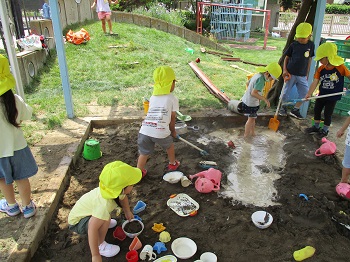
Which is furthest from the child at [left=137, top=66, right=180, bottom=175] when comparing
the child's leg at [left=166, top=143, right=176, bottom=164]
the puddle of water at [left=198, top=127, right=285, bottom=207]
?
the puddle of water at [left=198, top=127, right=285, bottom=207]

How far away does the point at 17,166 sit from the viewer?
108 inches

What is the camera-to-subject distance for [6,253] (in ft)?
8.20

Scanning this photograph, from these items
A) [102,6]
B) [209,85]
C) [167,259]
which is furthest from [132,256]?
[102,6]

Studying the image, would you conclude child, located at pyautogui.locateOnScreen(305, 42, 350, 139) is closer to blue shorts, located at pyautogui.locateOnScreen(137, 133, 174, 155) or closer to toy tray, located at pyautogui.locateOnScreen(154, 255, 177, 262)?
blue shorts, located at pyautogui.locateOnScreen(137, 133, 174, 155)

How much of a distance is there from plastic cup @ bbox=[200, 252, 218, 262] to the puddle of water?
3.17ft

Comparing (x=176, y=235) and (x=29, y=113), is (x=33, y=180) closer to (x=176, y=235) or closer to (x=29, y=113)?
(x=29, y=113)

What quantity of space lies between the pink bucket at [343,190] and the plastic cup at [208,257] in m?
1.75

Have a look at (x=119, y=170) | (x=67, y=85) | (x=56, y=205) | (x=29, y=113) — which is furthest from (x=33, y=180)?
(x=67, y=85)

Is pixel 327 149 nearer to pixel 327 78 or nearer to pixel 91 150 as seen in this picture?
pixel 327 78

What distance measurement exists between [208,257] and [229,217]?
0.60 m

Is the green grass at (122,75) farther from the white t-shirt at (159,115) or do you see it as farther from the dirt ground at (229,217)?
the white t-shirt at (159,115)

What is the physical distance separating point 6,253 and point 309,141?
4.23 metres

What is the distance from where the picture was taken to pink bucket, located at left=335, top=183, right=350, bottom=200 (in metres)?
3.40

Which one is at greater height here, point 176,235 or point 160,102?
point 160,102
